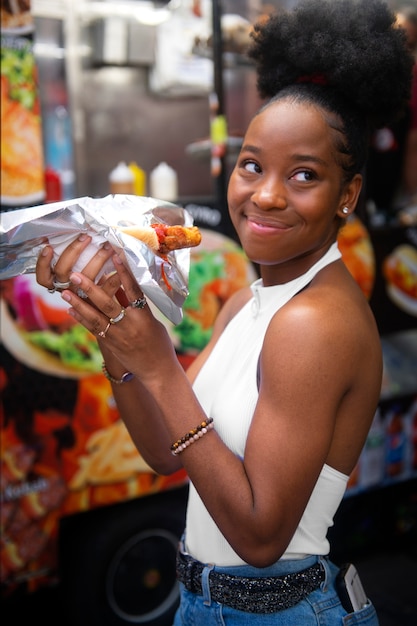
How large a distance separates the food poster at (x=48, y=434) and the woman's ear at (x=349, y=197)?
1.41m

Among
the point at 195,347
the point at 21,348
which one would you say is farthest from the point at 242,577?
the point at 195,347

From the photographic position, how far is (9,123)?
2.47 metres

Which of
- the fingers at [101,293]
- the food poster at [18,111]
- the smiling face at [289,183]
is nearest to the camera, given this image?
the fingers at [101,293]

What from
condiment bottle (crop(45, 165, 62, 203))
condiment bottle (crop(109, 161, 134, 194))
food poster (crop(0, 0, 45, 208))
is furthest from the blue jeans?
condiment bottle (crop(109, 161, 134, 194))

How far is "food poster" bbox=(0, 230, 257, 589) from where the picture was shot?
2555 millimetres

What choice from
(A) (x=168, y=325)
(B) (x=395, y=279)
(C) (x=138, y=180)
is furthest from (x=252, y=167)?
(B) (x=395, y=279)

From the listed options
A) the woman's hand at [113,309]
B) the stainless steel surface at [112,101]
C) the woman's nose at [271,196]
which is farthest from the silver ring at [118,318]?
the stainless steel surface at [112,101]

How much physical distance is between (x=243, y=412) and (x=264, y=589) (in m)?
0.37

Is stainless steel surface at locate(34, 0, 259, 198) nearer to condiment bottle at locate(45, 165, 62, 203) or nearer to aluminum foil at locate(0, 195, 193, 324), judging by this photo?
condiment bottle at locate(45, 165, 62, 203)

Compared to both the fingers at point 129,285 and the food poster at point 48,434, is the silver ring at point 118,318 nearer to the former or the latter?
the fingers at point 129,285

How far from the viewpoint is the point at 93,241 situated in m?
1.25

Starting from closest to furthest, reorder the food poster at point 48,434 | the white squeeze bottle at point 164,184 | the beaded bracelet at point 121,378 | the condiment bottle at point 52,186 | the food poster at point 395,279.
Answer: the beaded bracelet at point 121,378 → the food poster at point 48,434 → the condiment bottle at point 52,186 → the white squeeze bottle at point 164,184 → the food poster at point 395,279

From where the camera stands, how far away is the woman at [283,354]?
1.21 m

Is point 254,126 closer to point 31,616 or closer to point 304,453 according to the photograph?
point 304,453
